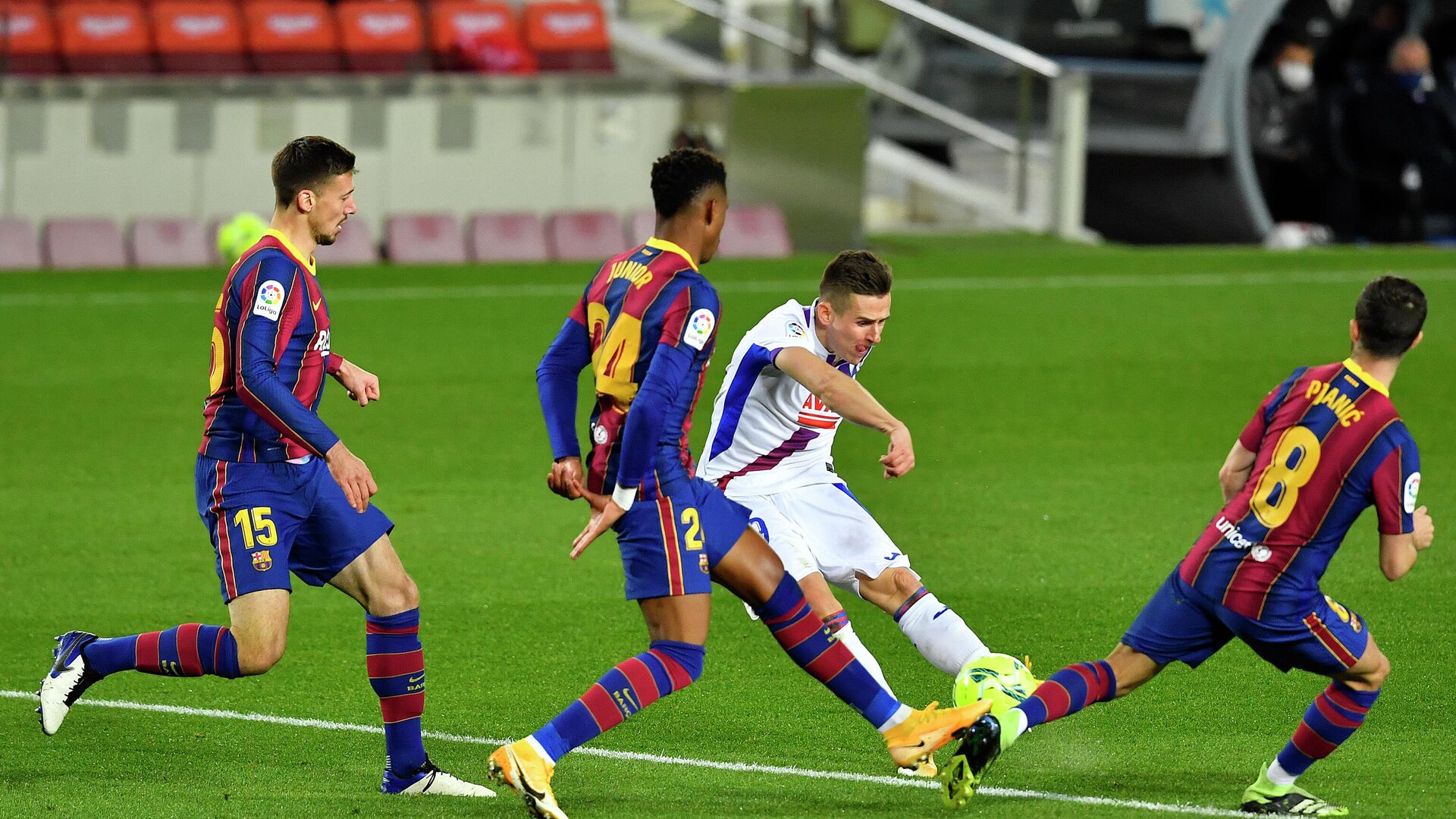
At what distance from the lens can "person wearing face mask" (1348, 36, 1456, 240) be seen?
67.9 feet

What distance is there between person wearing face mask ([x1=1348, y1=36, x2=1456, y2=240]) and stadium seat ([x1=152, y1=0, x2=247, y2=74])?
1195cm

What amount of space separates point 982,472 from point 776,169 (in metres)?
9.50

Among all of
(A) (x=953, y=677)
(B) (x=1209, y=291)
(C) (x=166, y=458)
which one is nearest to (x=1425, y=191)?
(B) (x=1209, y=291)

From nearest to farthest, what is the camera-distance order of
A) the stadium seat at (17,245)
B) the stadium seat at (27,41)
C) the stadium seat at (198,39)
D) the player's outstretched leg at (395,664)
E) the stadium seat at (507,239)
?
the player's outstretched leg at (395,664), the stadium seat at (17,245), the stadium seat at (27,41), the stadium seat at (507,239), the stadium seat at (198,39)

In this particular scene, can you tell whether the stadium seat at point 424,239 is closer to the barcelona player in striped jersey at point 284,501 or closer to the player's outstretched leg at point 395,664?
the barcelona player in striped jersey at point 284,501

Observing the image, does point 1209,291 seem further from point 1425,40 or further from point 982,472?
point 1425,40

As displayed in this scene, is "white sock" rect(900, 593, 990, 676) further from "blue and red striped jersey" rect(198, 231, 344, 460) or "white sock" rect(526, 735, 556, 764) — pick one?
"blue and red striped jersey" rect(198, 231, 344, 460)

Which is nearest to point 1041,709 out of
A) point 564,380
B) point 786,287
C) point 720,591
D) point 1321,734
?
point 1321,734

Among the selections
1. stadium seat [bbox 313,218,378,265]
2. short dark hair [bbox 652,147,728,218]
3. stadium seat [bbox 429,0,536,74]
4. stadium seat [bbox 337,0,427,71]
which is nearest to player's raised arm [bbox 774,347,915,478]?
short dark hair [bbox 652,147,728,218]

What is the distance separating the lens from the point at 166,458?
37.0 ft

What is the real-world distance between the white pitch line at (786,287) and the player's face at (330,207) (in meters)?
11.5

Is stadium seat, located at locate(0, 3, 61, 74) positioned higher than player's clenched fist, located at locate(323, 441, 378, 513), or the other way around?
player's clenched fist, located at locate(323, 441, 378, 513)

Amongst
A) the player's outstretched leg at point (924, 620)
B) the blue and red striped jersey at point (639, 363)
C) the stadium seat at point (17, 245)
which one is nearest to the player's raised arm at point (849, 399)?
the blue and red striped jersey at point (639, 363)

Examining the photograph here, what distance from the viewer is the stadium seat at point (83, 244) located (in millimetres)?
18609
